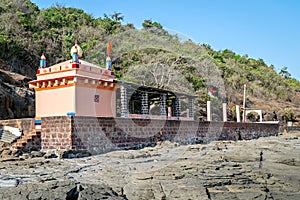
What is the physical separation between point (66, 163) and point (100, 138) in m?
A: 2.11

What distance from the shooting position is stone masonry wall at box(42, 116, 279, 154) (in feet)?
30.3

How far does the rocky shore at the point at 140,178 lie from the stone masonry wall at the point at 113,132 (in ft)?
2.10

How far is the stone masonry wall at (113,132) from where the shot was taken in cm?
923

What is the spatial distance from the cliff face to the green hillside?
343 millimetres

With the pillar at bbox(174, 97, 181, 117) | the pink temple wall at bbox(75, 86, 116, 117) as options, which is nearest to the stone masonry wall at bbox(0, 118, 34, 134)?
the pink temple wall at bbox(75, 86, 116, 117)

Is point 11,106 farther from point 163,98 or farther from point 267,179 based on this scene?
point 267,179

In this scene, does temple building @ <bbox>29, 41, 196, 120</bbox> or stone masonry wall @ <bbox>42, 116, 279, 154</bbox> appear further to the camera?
temple building @ <bbox>29, 41, 196, 120</bbox>

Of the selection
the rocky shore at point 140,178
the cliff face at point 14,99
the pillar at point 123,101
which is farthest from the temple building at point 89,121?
the cliff face at point 14,99

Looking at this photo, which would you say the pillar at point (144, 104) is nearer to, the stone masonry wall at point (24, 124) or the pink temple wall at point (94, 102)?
the pink temple wall at point (94, 102)

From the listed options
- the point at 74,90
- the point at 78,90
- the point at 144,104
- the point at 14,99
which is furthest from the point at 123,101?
the point at 14,99

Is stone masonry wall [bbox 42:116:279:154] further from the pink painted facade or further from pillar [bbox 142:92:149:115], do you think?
pillar [bbox 142:92:149:115]

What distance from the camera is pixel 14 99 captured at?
16656 millimetres

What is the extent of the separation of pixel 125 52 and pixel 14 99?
1589 cm

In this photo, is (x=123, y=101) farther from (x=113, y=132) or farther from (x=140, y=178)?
(x=140, y=178)
